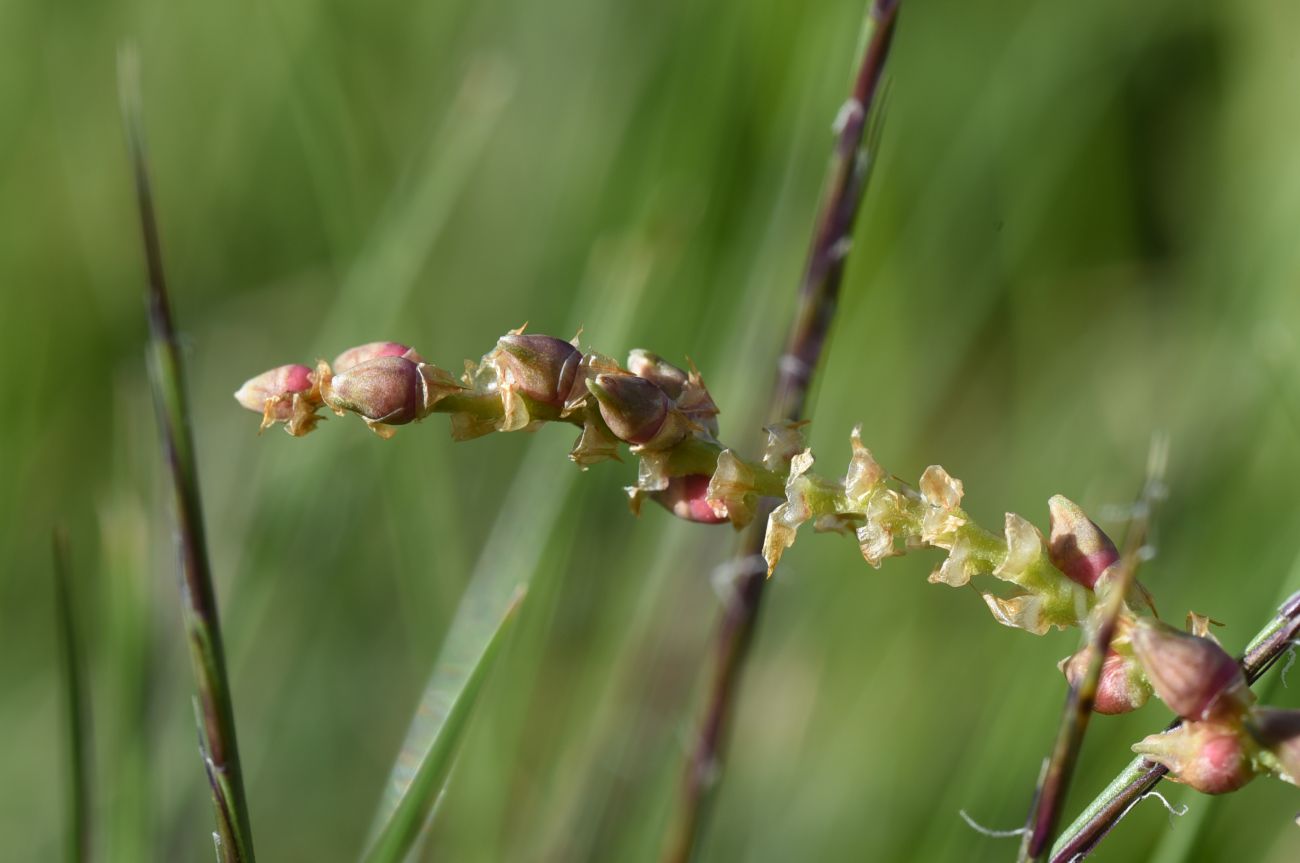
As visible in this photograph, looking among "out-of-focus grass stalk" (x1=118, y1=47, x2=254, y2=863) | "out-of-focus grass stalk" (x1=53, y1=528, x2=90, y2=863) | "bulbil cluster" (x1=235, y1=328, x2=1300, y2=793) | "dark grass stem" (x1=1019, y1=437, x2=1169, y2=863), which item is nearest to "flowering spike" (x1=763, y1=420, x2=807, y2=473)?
"bulbil cluster" (x1=235, y1=328, x2=1300, y2=793)

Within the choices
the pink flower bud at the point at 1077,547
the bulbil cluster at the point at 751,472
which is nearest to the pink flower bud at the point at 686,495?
the bulbil cluster at the point at 751,472

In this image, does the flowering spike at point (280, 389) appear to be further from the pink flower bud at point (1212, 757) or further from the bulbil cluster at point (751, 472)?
the pink flower bud at point (1212, 757)

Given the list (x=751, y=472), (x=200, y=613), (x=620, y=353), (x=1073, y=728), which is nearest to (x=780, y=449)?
(x=751, y=472)

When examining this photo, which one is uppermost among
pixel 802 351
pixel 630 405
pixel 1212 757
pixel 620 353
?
pixel 620 353

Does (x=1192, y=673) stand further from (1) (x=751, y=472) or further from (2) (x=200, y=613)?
(2) (x=200, y=613)

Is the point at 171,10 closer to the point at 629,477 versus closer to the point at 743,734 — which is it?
the point at 629,477

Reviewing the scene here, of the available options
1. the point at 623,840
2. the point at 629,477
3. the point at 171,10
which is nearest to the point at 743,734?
the point at 629,477
